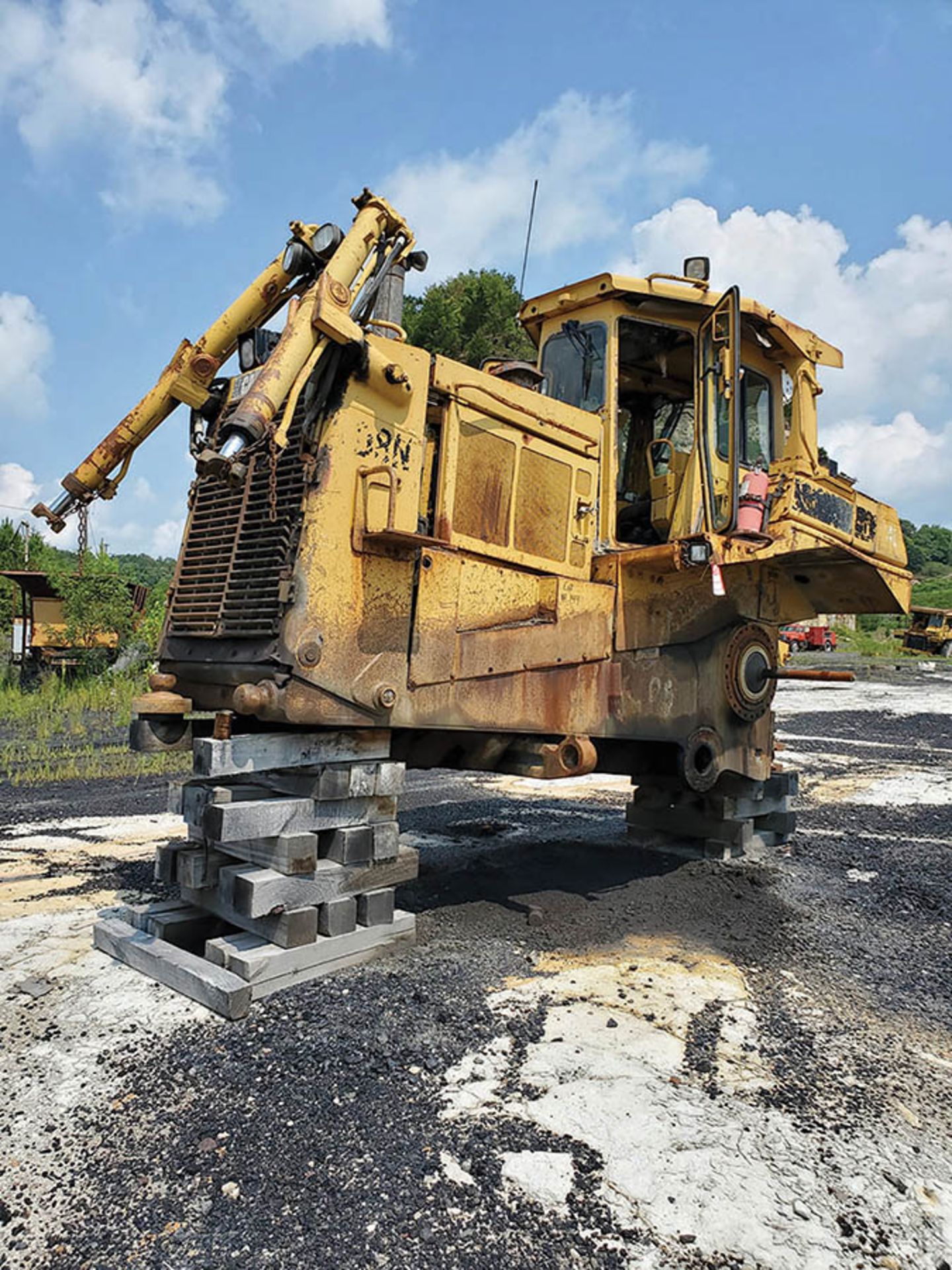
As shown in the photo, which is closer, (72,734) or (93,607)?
(72,734)

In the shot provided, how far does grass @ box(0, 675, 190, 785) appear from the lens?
34.7 feet

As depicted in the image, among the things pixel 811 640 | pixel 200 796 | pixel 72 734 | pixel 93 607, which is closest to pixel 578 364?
Result: pixel 200 796

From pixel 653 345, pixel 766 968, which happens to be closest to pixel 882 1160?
pixel 766 968

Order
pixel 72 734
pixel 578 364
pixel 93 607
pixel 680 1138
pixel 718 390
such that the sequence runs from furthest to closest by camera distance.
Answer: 1. pixel 93 607
2. pixel 72 734
3. pixel 578 364
4. pixel 718 390
5. pixel 680 1138

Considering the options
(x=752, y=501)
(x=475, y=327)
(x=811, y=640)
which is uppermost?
(x=475, y=327)

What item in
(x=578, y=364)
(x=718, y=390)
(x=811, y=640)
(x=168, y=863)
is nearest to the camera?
(x=168, y=863)

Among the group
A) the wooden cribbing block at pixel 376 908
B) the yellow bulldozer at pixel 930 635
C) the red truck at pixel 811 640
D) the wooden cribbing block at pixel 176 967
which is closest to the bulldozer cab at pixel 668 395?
the wooden cribbing block at pixel 376 908

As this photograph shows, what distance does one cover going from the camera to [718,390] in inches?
208

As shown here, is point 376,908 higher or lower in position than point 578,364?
lower

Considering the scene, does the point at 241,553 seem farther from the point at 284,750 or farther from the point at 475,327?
the point at 475,327

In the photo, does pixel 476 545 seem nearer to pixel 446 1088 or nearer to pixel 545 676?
pixel 545 676

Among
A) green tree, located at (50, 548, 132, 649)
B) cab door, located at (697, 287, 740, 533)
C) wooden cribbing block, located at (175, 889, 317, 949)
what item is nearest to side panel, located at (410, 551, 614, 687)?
cab door, located at (697, 287, 740, 533)

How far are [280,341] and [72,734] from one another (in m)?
11.2

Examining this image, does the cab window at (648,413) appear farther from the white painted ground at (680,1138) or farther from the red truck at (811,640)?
the red truck at (811,640)
